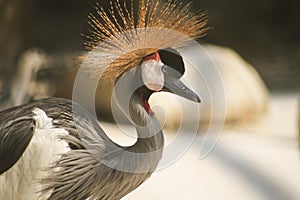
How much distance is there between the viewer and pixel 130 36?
3.44ft

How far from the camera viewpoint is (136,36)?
3.43ft

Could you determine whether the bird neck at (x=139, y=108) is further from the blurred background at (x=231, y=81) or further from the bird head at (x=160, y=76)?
the blurred background at (x=231, y=81)

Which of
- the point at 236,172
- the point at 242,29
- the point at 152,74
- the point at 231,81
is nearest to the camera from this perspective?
the point at 152,74

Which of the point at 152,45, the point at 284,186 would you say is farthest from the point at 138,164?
the point at 284,186

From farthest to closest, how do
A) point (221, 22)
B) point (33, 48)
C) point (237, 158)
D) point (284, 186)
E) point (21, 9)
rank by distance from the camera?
point (221, 22) → point (33, 48) → point (21, 9) → point (237, 158) → point (284, 186)

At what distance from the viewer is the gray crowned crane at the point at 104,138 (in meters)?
1.04

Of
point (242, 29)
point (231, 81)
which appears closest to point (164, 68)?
point (231, 81)

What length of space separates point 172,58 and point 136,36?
7cm

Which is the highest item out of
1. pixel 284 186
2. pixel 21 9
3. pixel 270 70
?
pixel 21 9

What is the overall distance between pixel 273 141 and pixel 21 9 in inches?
53.0

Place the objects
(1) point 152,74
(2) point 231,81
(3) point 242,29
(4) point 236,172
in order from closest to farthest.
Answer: (1) point 152,74
(4) point 236,172
(2) point 231,81
(3) point 242,29

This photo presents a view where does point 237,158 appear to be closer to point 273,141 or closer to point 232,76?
point 273,141

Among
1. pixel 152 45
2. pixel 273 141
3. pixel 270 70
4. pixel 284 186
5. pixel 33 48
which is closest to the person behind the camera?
pixel 152 45

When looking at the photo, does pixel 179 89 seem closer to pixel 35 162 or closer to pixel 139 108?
pixel 139 108
